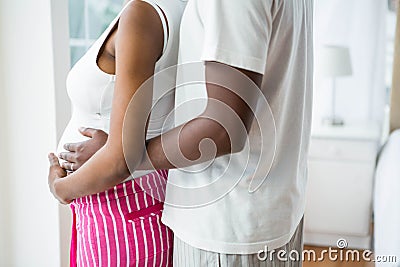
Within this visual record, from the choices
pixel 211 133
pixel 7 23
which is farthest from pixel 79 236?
pixel 7 23

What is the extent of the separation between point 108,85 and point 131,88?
12 centimetres

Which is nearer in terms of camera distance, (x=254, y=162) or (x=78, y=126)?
(x=254, y=162)

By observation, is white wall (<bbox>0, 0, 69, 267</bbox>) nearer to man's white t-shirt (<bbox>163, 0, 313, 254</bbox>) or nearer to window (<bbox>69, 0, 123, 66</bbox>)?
window (<bbox>69, 0, 123, 66</bbox>)

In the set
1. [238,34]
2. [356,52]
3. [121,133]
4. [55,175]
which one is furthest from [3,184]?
[356,52]

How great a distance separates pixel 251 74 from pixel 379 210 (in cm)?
179

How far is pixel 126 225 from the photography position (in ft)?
3.41

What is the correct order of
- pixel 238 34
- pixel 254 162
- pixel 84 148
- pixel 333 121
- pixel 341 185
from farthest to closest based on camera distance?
pixel 333 121 → pixel 341 185 → pixel 84 148 → pixel 254 162 → pixel 238 34

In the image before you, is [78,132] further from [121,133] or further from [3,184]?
[3,184]

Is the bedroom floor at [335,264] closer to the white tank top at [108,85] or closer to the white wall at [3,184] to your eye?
the white wall at [3,184]

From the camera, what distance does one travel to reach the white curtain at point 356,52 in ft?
9.89

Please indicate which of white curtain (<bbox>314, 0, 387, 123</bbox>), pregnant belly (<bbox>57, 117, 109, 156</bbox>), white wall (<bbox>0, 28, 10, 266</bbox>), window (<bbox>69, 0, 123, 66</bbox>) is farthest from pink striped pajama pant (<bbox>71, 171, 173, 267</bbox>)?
white curtain (<bbox>314, 0, 387, 123</bbox>)

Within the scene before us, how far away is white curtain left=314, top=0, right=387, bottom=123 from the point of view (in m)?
3.01

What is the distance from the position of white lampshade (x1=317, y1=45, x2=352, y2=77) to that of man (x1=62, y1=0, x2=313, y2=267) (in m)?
1.93

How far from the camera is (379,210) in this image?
2330mm
